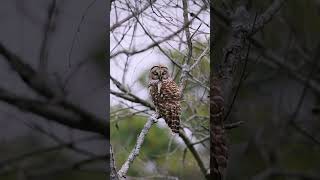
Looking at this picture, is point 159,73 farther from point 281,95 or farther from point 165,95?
point 281,95

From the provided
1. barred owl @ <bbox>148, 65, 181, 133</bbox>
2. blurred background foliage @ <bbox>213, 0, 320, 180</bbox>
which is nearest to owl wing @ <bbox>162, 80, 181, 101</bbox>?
barred owl @ <bbox>148, 65, 181, 133</bbox>

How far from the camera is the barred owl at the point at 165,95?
7.90 feet

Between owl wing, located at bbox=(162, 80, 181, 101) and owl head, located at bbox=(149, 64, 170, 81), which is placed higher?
owl head, located at bbox=(149, 64, 170, 81)

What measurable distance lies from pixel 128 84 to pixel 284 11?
2.71 feet

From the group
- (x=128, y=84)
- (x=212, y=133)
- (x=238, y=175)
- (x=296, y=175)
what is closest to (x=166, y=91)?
(x=128, y=84)

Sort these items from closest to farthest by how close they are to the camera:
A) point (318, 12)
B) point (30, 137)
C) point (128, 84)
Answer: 1. point (30, 137)
2. point (128, 84)
3. point (318, 12)

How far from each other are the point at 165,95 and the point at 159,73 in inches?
4.2

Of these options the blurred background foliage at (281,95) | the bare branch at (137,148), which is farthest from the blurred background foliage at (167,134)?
the blurred background foliage at (281,95)

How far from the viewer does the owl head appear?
7.87ft

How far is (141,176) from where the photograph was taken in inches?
95.5

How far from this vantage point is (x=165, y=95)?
2.44m

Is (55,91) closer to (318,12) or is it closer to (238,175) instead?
(238,175)

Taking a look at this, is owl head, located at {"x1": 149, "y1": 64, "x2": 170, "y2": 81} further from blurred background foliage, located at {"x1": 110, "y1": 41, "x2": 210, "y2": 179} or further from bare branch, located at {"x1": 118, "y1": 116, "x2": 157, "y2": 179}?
bare branch, located at {"x1": 118, "y1": 116, "x2": 157, "y2": 179}

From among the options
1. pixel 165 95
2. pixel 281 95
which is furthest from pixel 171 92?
pixel 281 95
